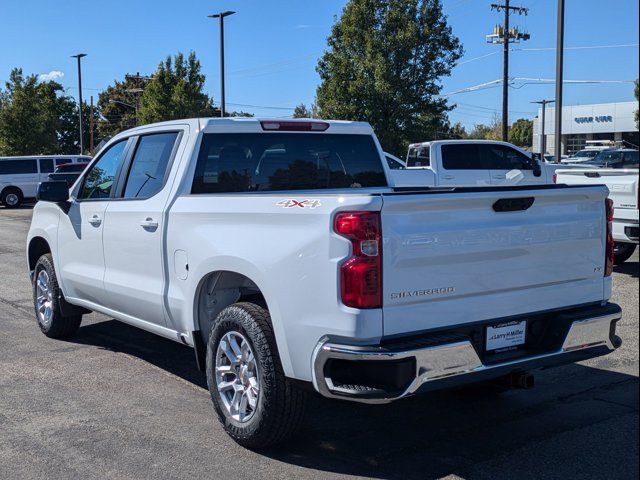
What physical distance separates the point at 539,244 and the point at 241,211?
1.75m

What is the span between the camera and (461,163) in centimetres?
1766

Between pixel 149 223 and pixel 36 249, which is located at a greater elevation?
pixel 149 223

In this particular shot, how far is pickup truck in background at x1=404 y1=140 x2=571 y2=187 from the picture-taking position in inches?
685

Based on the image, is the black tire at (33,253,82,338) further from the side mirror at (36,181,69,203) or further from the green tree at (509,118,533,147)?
the green tree at (509,118,533,147)

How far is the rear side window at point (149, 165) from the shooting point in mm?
5578

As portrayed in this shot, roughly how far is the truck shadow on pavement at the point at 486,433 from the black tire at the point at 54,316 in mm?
1770

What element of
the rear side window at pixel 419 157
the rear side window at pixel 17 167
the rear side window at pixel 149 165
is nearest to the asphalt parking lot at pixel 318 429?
the rear side window at pixel 149 165

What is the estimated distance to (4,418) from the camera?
5.11 metres

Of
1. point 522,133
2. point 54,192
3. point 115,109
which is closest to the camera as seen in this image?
point 54,192

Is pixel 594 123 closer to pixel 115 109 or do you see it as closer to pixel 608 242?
pixel 115 109

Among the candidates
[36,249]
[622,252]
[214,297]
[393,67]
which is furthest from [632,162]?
[393,67]

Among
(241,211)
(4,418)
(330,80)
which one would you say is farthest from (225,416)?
(330,80)

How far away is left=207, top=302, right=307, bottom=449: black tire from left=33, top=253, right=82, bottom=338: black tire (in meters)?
3.17

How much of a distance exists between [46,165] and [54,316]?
2539cm
